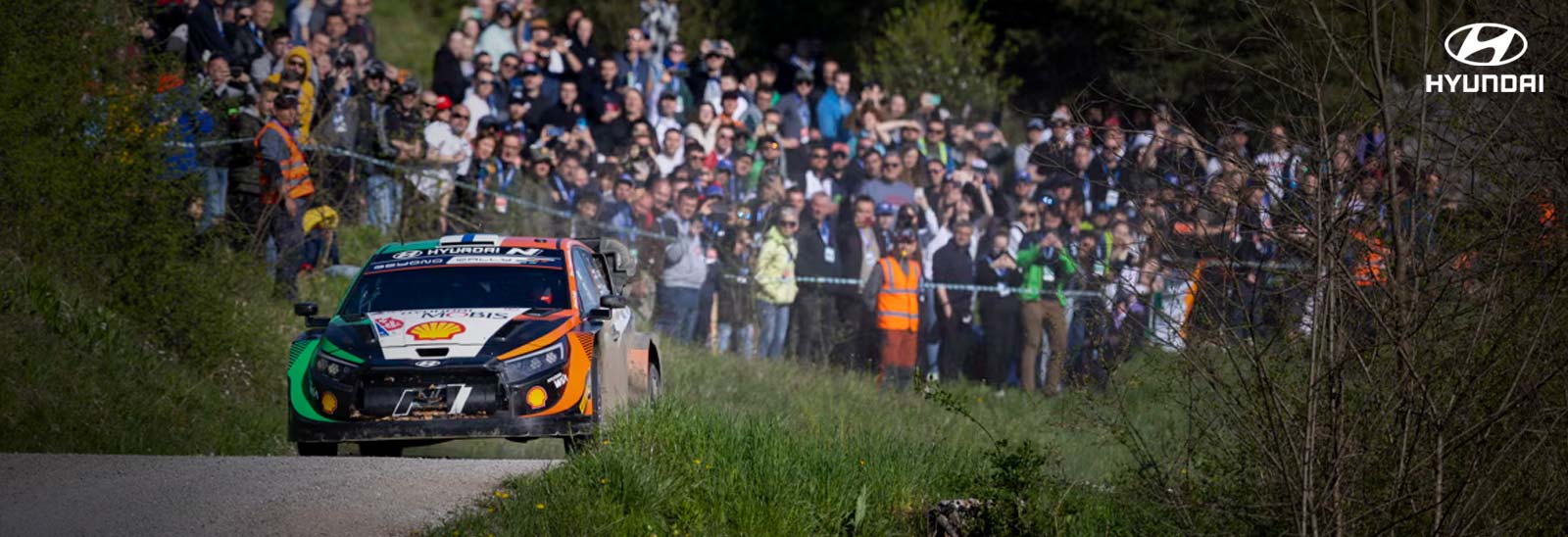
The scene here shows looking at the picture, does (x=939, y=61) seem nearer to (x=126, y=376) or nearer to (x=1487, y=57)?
(x=126, y=376)

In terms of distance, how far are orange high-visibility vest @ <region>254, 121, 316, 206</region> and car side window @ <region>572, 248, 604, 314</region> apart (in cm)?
520

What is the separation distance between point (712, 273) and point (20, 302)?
776 centimetres

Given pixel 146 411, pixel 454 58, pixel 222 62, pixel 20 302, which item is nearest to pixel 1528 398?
pixel 146 411

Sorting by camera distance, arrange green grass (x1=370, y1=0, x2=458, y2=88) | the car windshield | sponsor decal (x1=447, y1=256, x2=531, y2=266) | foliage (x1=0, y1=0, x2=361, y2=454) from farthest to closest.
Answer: green grass (x1=370, y1=0, x2=458, y2=88) < foliage (x1=0, y1=0, x2=361, y2=454) < sponsor decal (x1=447, y1=256, x2=531, y2=266) < the car windshield

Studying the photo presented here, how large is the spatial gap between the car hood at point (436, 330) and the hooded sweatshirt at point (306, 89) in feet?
23.1

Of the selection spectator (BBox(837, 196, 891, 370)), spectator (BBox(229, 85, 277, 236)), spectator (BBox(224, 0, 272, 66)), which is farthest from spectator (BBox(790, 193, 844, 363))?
spectator (BBox(224, 0, 272, 66))

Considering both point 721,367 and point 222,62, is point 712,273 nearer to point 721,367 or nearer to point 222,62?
point 721,367

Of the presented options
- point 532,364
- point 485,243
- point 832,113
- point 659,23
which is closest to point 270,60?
point 485,243

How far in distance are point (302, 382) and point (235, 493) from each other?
7.45 feet

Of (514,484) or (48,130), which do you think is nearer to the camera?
(514,484)

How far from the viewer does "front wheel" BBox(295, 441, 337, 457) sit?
1277 cm

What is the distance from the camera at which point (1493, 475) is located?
1045 centimetres

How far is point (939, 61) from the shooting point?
107ft

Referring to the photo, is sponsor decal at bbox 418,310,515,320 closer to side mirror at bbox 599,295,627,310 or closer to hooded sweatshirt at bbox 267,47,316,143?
side mirror at bbox 599,295,627,310
